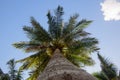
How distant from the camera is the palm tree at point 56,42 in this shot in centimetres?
1509

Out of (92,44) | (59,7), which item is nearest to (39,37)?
(59,7)

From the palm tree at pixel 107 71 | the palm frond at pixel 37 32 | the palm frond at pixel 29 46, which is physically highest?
the palm frond at pixel 37 32

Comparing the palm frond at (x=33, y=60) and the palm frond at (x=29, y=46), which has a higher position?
the palm frond at (x=29, y=46)

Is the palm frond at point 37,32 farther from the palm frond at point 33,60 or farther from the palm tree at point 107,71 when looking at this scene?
the palm tree at point 107,71

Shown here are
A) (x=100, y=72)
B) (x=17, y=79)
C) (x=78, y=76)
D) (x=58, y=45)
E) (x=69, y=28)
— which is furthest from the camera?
(x=100, y=72)

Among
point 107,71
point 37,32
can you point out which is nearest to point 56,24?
point 37,32

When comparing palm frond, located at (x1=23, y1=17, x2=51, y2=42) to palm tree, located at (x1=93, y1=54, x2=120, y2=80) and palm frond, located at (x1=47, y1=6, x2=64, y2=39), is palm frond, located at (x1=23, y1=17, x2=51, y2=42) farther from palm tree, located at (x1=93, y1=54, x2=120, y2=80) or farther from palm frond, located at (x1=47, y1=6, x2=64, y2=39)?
palm tree, located at (x1=93, y1=54, x2=120, y2=80)

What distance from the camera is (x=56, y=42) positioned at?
14781 millimetres

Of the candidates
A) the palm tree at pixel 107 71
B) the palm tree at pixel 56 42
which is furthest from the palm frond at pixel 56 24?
the palm tree at pixel 107 71

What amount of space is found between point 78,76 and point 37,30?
9.46 meters

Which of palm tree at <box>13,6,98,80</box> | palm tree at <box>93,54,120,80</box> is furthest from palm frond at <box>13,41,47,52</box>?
palm tree at <box>93,54,120,80</box>

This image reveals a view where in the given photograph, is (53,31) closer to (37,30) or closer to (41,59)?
(37,30)

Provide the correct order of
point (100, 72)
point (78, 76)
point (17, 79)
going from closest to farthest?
point (78, 76) → point (17, 79) → point (100, 72)

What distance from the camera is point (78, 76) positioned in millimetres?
6320
